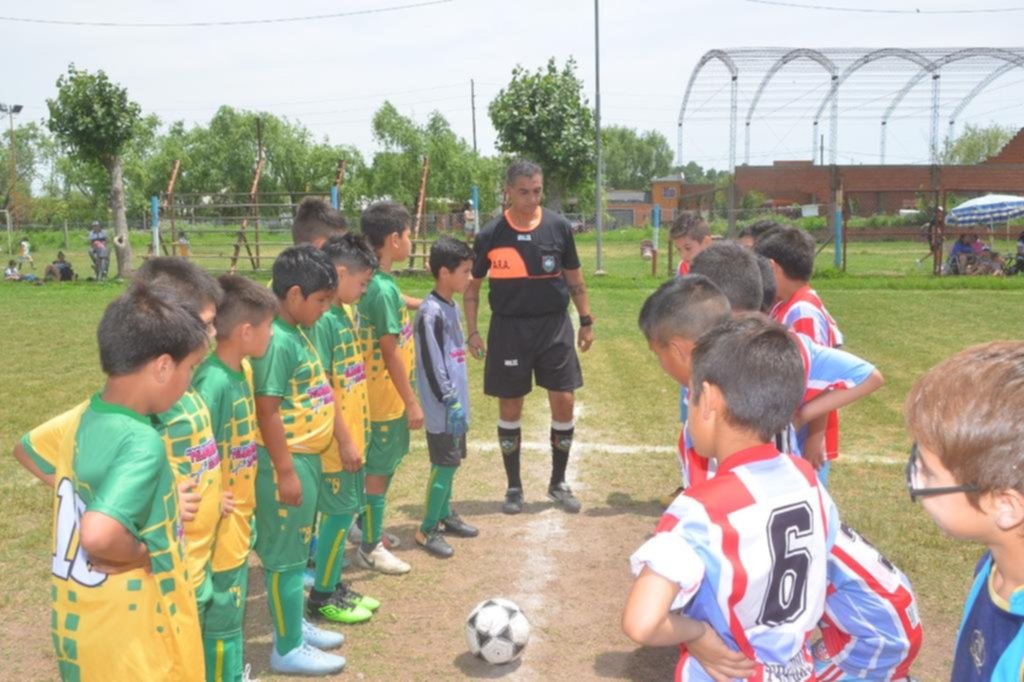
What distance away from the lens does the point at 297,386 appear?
12.8 ft

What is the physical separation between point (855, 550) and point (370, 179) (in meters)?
52.0

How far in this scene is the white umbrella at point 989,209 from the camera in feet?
96.5

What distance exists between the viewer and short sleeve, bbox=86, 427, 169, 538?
2281 millimetres

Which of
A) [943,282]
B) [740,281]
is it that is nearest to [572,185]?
[943,282]

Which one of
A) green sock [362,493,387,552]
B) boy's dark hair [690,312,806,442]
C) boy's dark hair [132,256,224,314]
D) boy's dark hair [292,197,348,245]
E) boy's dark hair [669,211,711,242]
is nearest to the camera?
boy's dark hair [690,312,806,442]

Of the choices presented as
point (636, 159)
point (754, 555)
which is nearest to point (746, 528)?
point (754, 555)

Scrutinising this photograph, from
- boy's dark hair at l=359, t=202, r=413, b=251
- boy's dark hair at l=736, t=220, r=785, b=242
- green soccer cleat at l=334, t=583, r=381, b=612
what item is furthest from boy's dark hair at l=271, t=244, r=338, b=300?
boy's dark hair at l=736, t=220, r=785, b=242

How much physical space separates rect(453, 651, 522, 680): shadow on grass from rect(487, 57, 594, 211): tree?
74.3 feet

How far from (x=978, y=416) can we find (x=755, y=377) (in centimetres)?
68

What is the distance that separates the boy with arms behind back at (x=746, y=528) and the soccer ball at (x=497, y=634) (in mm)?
1779

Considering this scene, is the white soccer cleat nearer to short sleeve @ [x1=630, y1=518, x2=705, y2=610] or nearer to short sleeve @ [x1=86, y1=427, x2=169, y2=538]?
short sleeve @ [x1=86, y1=427, x2=169, y2=538]

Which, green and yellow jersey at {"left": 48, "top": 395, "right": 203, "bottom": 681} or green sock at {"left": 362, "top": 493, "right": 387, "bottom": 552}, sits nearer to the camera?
green and yellow jersey at {"left": 48, "top": 395, "right": 203, "bottom": 681}

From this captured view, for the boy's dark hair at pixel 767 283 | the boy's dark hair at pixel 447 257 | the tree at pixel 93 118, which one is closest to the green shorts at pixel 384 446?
the boy's dark hair at pixel 447 257

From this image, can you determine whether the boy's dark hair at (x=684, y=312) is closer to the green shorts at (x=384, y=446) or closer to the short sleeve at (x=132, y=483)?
the short sleeve at (x=132, y=483)
